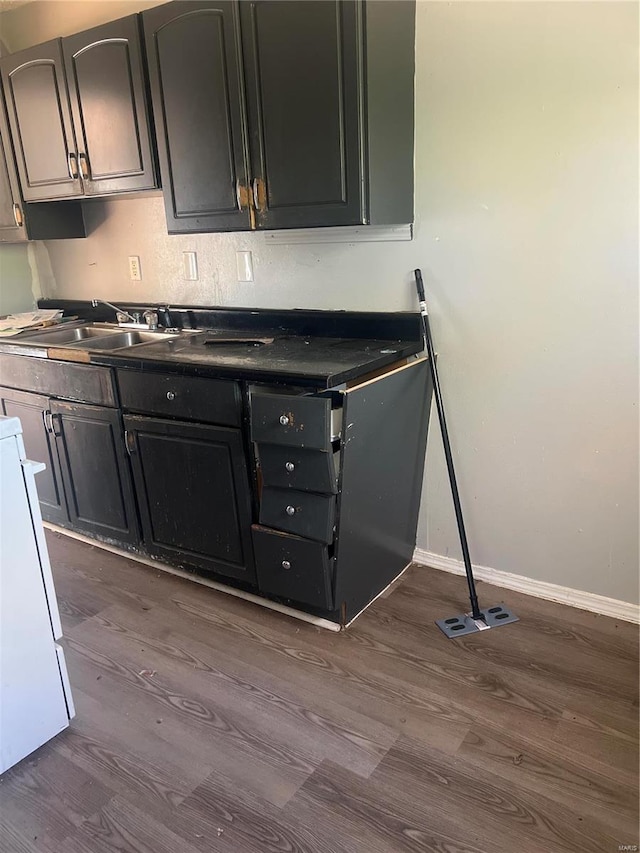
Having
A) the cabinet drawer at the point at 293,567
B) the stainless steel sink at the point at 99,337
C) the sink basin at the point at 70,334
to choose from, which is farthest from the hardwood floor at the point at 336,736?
the sink basin at the point at 70,334

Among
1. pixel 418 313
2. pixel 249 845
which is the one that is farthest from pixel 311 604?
pixel 418 313

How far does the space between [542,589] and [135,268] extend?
7.50 feet

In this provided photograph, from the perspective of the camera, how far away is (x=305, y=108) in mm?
1839

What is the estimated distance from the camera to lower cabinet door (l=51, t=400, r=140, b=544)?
2340 millimetres

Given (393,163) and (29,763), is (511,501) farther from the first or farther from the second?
(29,763)

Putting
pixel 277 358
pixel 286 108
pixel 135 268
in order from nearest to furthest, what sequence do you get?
pixel 286 108, pixel 277 358, pixel 135 268

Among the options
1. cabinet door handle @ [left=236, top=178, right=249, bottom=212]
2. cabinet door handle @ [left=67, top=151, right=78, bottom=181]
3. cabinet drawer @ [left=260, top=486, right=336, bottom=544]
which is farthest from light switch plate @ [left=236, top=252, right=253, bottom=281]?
cabinet drawer @ [left=260, top=486, right=336, bottom=544]

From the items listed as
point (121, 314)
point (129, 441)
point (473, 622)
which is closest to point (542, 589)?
point (473, 622)

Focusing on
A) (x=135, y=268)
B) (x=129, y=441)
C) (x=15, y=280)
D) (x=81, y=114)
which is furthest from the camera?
(x=15, y=280)

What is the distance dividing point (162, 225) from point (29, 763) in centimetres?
214

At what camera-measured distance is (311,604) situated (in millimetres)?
1995

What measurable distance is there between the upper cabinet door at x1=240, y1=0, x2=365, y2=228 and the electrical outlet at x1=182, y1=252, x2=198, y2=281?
78 centimetres

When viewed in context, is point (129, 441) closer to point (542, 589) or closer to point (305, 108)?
point (305, 108)

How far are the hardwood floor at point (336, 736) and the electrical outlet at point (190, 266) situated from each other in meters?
1.41
